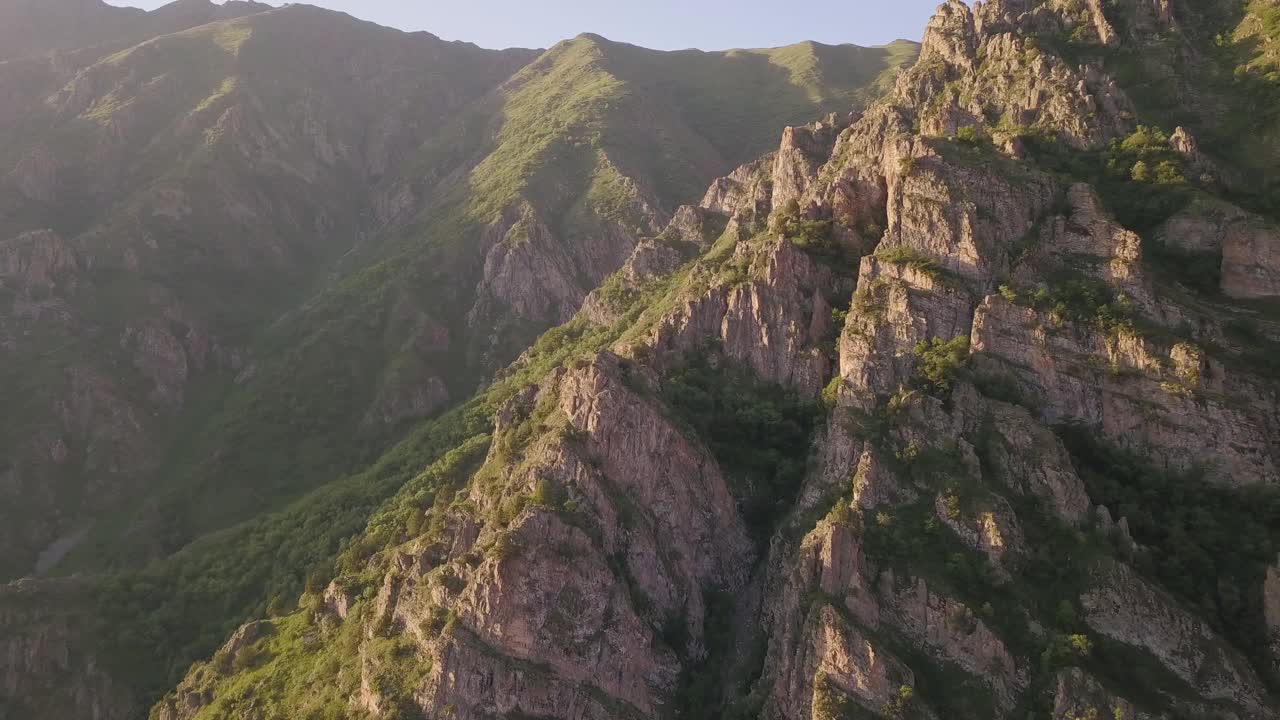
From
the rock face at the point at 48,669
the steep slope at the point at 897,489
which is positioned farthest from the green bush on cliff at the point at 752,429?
the rock face at the point at 48,669

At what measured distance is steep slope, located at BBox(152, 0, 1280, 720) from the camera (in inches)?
2571

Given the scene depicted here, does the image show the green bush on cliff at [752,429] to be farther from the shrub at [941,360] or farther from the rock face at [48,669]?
the rock face at [48,669]

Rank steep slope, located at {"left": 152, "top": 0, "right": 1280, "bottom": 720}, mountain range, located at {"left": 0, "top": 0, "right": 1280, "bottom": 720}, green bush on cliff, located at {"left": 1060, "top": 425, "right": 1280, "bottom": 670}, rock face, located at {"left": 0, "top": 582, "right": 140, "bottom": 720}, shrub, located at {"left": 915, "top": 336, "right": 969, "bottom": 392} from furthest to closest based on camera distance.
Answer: rock face, located at {"left": 0, "top": 582, "right": 140, "bottom": 720} < shrub, located at {"left": 915, "top": 336, "right": 969, "bottom": 392} < mountain range, located at {"left": 0, "top": 0, "right": 1280, "bottom": 720} < green bush on cliff, located at {"left": 1060, "top": 425, "right": 1280, "bottom": 670} < steep slope, located at {"left": 152, "top": 0, "right": 1280, "bottom": 720}

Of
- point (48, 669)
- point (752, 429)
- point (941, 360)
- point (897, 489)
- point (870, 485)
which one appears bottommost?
point (48, 669)

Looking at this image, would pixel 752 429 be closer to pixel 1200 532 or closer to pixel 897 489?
pixel 897 489

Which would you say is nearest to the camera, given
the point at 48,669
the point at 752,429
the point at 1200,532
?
the point at 1200,532

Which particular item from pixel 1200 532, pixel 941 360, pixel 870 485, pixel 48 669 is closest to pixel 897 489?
pixel 870 485

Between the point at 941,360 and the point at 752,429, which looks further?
the point at 752,429

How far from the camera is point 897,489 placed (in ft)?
243

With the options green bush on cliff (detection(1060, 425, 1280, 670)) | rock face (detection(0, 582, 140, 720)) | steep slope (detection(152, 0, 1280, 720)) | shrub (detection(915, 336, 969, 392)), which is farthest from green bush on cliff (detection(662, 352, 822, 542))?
rock face (detection(0, 582, 140, 720))

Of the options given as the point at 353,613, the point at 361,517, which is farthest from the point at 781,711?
the point at 361,517

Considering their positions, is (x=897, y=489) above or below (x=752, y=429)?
above

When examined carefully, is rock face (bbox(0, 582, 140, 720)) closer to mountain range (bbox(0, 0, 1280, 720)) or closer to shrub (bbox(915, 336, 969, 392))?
mountain range (bbox(0, 0, 1280, 720))

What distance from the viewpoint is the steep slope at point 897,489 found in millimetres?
65312
